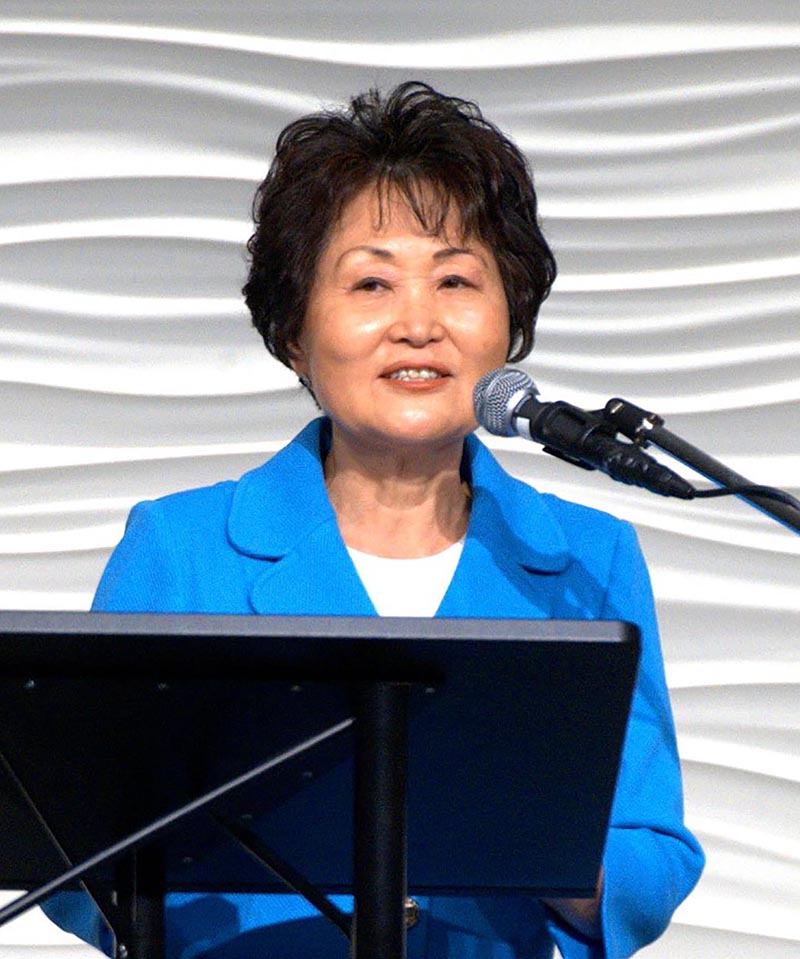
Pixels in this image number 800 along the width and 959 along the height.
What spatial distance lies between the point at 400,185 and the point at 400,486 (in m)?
0.41

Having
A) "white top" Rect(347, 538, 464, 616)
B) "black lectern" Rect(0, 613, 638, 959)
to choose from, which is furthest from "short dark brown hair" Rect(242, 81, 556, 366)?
"black lectern" Rect(0, 613, 638, 959)

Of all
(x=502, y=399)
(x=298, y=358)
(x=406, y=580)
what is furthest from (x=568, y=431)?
(x=298, y=358)

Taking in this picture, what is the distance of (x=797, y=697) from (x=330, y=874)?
2.04 metres

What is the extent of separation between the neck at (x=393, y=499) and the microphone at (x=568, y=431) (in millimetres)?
550

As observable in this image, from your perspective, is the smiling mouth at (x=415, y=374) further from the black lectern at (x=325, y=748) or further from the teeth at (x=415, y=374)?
the black lectern at (x=325, y=748)

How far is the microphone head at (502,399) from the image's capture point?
1924mm

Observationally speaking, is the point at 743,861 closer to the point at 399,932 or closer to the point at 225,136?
the point at 225,136

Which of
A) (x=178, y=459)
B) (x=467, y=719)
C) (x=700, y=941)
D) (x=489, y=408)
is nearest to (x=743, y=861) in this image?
(x=700, y=941)

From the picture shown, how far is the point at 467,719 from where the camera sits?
1.60 metres

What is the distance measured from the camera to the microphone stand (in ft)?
5.66

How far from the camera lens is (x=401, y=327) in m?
2.43

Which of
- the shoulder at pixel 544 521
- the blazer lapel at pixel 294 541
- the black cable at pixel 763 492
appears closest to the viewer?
the black cable at pixel 763 492

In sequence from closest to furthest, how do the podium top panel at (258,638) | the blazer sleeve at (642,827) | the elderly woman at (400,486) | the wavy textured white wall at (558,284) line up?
the podium top panel at (258,638) < the blazer sleeve at (642,827) < the elderly woman at (400,486) < the wavy textured white wall at (558,284)

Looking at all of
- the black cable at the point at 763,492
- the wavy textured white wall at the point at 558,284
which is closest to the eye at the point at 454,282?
the black cable at the point at 763,492
